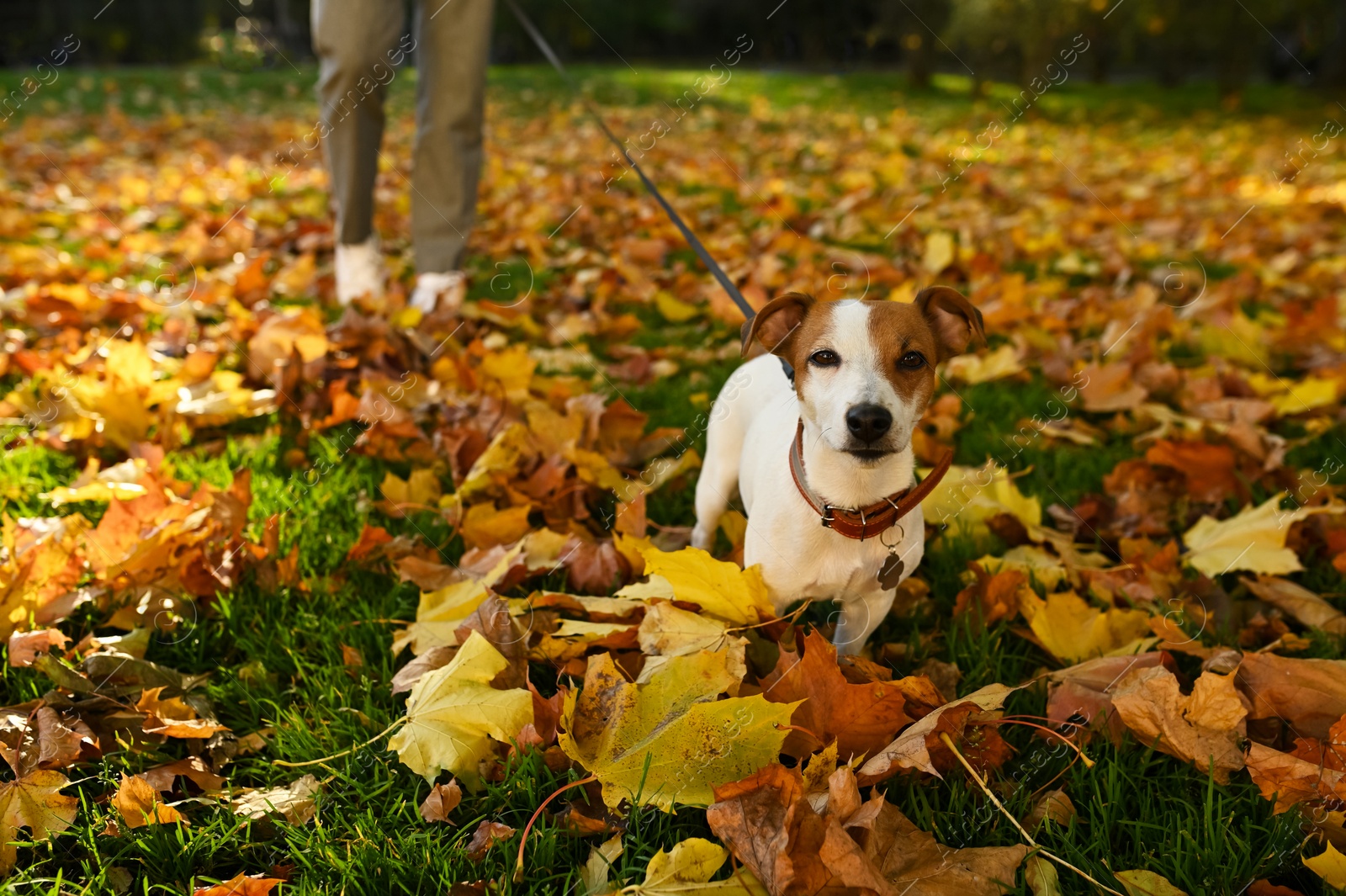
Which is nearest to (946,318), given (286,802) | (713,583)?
(713,583)

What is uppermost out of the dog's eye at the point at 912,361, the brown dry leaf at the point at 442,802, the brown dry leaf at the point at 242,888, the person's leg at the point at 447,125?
the person's leg at the point at 447,125

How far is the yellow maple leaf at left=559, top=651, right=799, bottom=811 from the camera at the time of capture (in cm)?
155

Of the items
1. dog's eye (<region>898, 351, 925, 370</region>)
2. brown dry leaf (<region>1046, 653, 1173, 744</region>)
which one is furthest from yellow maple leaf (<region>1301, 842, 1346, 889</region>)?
dog's eye (<region>898, 351, 925, 370</region>)

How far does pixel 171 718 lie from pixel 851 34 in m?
21.3

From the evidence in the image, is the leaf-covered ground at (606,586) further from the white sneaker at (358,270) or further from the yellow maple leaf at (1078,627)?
the white sneaker at (358,270)

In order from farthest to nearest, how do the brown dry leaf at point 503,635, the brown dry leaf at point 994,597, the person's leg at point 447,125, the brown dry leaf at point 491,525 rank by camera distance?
the person's leg at point 447,125 → the brown dry leaf at point 491,525 → the brown dry leaf at point 994,597 → the brown dry leaf at point 503,635

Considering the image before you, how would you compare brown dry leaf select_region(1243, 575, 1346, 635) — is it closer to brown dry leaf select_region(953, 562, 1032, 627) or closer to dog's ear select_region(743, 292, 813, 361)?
brown dry leaf select_region(953, 562, 1032, 627)

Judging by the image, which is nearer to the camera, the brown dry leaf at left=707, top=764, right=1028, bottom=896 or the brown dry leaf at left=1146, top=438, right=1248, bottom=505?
the brown dry leaf at left=707, top=764, right=1028, bottom=896

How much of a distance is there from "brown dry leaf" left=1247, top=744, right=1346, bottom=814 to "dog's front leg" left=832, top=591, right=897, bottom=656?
744 mm

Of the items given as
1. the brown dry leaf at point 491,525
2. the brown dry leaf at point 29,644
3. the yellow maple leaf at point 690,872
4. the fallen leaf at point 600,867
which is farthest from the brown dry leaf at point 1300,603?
the brown dry leaf at point 29,644

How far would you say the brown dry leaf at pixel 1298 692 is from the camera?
5.67 ft

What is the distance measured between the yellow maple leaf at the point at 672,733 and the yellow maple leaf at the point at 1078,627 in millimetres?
823

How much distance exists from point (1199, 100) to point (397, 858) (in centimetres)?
2210

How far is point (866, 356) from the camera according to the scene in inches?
75.1
